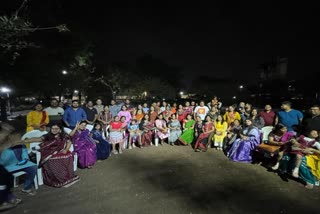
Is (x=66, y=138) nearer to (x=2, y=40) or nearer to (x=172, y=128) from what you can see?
(x=2, y=40)

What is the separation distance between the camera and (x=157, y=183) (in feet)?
12.6

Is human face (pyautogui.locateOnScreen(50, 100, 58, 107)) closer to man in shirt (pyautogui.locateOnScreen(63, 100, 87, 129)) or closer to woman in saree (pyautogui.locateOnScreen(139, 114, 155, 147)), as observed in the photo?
man in shirt (pyautogui.locateOnScreen(63, 100, 87, 129))

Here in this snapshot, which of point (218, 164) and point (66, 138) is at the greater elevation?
point (66, 138)

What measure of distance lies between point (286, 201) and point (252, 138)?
2.19 m

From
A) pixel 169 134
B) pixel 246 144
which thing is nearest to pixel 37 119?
pixel 169 134

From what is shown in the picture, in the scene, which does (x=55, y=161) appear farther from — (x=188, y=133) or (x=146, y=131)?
(x=188, y=133)

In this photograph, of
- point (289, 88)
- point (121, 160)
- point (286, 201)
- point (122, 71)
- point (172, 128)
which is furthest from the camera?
point (122, 71)

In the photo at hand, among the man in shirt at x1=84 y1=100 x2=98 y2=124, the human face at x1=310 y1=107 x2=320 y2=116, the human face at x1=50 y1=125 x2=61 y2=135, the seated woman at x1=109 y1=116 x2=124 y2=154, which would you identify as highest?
the human face at x1=310 y1=107 x2=320 y2=116

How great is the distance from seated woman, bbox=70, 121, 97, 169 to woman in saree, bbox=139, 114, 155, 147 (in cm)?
214

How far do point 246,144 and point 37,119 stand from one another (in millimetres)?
6186

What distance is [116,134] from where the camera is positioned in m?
5.84

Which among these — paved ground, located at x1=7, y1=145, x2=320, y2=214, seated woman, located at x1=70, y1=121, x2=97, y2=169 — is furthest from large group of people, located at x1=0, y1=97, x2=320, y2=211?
paved ground, located at x1=7, y1=145, x2=320, y2=214

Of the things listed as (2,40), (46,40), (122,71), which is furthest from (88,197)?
(122,71)

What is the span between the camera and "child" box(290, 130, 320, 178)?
3.80m
